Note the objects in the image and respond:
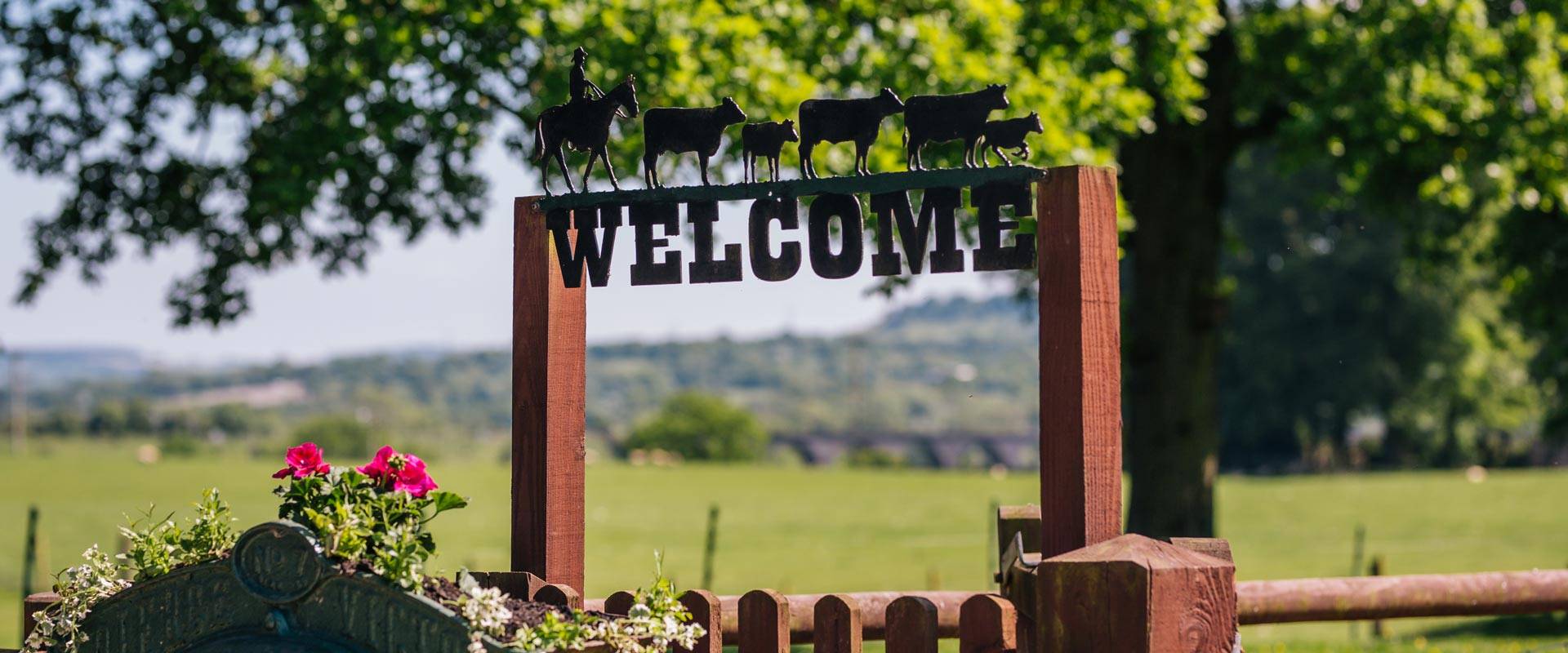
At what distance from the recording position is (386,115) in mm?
11383

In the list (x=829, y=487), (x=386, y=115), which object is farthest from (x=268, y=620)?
(x=829, y=487)

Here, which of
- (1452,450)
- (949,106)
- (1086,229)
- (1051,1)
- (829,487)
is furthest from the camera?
(1452,450)

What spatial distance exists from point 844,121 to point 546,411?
60.1 inches

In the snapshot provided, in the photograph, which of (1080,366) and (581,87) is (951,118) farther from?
(581,87)

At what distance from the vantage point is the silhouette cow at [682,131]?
5.89 m

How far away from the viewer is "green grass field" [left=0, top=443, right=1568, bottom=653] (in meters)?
30.9

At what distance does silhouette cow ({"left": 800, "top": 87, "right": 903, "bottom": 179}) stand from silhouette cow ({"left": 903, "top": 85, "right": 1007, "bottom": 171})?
0.09 m

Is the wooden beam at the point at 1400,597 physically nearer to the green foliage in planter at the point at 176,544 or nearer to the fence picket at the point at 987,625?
the fence picket at the point at 987,625

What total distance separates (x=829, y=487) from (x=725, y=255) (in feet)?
215

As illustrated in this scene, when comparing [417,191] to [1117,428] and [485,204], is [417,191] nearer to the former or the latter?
[485,204]

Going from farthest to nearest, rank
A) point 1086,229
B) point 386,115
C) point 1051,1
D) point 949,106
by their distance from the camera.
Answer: point 1051,1, point 386,115, point 949,106, point 1086,229

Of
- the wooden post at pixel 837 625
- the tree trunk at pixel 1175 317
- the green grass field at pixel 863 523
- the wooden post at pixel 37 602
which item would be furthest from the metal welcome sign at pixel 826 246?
the tree trunk at pixel 1175 317

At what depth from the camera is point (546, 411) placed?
18.9ft

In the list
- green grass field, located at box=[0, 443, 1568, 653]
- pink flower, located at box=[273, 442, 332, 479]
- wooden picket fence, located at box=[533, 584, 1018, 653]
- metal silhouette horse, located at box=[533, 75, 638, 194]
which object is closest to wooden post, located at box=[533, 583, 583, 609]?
wooden picket fence, located at box=[533, 584, 1018, 653]
